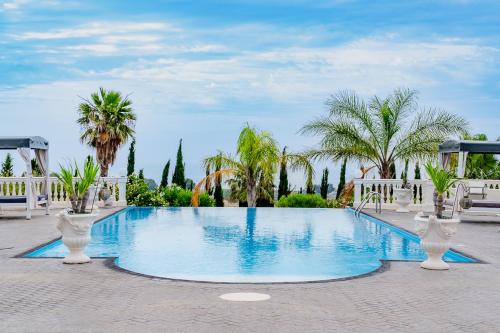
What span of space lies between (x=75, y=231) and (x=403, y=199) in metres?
12.5

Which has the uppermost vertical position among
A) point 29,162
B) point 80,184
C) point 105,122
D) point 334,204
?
point 105,122

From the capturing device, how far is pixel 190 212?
19578 millimetres

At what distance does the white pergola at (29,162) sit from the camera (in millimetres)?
15750

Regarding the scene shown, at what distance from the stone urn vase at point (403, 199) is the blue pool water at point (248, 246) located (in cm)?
171

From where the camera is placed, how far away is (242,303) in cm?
633

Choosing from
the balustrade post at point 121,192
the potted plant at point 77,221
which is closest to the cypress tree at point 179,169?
the balustrade post at point 121,192

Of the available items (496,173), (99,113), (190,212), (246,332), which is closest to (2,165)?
(99,113)

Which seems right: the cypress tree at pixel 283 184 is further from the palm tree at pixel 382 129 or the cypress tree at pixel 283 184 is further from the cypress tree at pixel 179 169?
the palm tree at pixel 382 129

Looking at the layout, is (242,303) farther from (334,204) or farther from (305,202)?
(334,204)

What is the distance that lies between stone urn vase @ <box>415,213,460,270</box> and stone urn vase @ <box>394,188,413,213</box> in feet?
33.7

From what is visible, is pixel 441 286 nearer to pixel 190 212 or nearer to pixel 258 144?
pixel 190 212

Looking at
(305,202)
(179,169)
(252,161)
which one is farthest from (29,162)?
(179,169)

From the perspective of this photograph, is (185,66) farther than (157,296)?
Yes

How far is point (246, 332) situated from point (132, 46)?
61.3 ft
